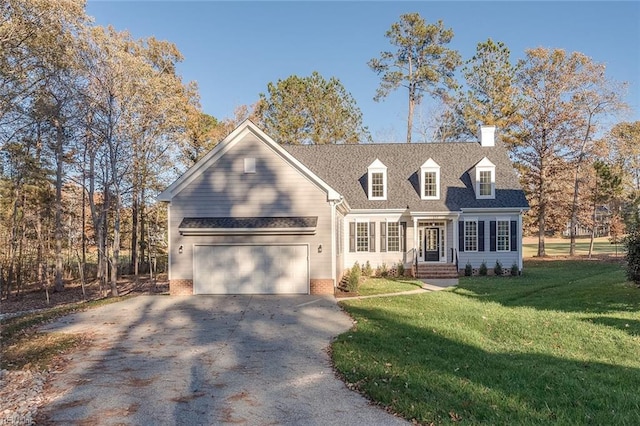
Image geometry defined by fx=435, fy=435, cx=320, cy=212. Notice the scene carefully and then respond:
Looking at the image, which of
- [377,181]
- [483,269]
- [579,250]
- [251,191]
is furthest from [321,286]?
[579,250]

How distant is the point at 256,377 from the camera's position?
257 inches

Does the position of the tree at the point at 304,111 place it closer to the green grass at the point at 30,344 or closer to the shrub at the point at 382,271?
the shrub at the point at 382,271

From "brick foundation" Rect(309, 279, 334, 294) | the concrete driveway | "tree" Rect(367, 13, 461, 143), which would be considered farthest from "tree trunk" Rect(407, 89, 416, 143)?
the concrete driveway

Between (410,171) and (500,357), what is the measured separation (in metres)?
16.7

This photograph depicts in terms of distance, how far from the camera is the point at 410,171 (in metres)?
23.1

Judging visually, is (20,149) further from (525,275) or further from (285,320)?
(525,275)

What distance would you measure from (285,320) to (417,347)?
4166 millimetres

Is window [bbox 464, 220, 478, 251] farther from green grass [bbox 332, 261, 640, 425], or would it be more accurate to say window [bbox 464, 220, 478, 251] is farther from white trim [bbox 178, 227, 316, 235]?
white trim [bbox 178, 227, 316, 235]

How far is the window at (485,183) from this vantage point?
2181 centimetres

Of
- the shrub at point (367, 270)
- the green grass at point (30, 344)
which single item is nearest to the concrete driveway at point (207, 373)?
the green grass at point (30, 344)

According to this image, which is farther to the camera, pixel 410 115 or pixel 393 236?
pixel 410 115

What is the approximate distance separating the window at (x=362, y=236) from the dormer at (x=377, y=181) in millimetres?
1469

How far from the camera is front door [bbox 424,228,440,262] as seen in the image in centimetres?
2145

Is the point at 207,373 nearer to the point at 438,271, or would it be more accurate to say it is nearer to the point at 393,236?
the point at 438,271
